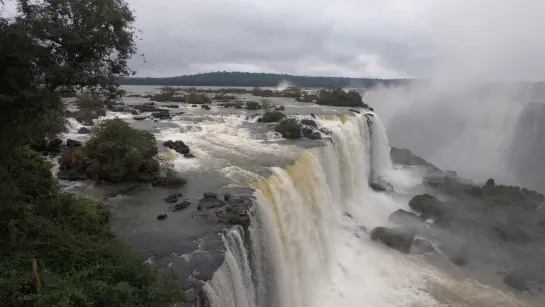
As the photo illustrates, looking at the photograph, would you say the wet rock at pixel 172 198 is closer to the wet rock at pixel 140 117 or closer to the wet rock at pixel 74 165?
the wet rock at pixel 74 165

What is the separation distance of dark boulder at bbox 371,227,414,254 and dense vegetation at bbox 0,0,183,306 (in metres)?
12.9

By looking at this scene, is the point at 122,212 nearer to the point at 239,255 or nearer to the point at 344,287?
the point at 239,255

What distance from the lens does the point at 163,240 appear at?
988 cm

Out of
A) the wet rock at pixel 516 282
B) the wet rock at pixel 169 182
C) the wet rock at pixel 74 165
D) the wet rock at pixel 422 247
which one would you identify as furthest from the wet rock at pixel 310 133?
the wet rock at pixel 74 165

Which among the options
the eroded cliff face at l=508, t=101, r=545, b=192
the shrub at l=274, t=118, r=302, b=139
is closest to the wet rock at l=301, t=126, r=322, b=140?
the shrub at l=274, t=118, r=302, b=139

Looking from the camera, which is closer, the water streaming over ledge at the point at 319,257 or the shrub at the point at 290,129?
the water streaming over ledge at the point at 319,257

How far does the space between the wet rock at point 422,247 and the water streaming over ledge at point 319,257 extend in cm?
100

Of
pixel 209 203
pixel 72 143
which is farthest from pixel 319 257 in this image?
pixel 72 143

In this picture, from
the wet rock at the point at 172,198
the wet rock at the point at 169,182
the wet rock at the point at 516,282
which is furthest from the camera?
the wet rock at the point at 516,282

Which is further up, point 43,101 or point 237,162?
point 43,101

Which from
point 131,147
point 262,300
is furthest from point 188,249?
point 131,147

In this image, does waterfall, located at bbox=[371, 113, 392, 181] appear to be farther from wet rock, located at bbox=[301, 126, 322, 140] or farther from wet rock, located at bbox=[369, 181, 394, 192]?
wet rock, located at bbox=[301, 126, 322, 140]

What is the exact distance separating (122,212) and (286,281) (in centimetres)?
504

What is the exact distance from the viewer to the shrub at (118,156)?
1393cm
